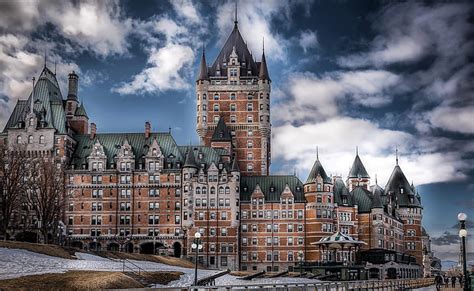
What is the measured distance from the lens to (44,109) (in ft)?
414

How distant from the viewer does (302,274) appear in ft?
314

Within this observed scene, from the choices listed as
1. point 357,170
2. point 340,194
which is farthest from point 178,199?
point 357,170

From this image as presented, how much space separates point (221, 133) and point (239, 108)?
864 centimetres

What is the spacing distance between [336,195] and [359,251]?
11454 mm

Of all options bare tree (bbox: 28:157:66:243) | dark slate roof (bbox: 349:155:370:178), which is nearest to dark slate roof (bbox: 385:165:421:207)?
dark slate roof (bbox: 349:155:370:178)

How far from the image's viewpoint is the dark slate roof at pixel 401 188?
507 ft

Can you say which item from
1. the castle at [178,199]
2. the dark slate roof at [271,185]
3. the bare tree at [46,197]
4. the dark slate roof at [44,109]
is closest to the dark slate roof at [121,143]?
the castle at [178,199]

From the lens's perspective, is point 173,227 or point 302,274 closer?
point 302,274

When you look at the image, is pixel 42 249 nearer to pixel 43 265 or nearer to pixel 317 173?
pixel 43 265

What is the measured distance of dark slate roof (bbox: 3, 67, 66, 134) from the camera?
12550 cm

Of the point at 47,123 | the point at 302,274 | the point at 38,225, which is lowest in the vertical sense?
the point at 302,274

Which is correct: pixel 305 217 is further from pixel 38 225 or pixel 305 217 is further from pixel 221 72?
pixel 38 225

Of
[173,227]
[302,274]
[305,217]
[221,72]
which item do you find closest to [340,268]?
[302,274]

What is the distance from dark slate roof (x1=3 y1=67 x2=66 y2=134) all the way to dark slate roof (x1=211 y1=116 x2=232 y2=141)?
28892 mm
